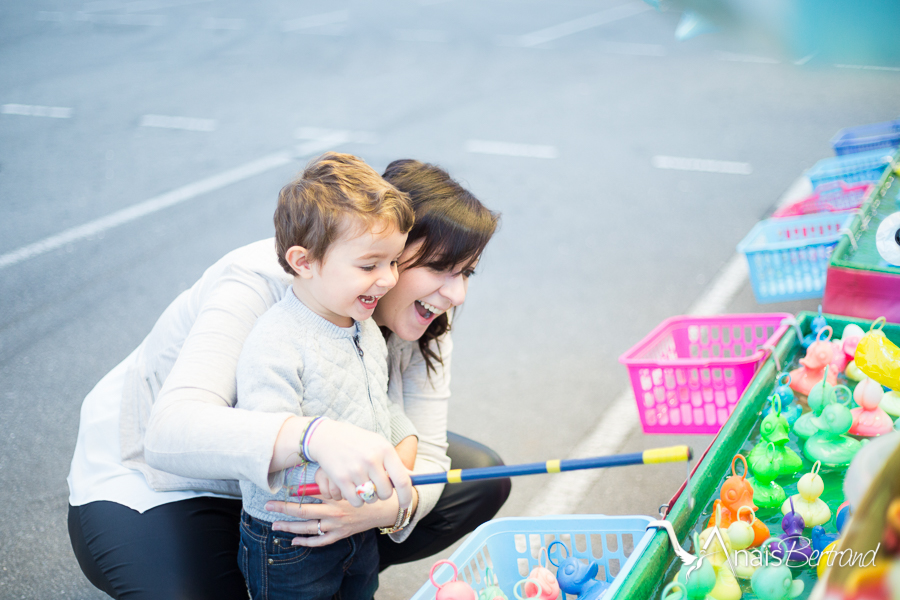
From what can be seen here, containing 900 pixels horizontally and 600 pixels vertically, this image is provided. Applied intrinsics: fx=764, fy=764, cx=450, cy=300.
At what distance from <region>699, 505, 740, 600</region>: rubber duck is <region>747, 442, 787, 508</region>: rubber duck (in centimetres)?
24

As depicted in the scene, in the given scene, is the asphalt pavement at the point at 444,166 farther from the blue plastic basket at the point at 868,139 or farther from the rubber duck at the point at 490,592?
the rubber duck at the point at 490,592

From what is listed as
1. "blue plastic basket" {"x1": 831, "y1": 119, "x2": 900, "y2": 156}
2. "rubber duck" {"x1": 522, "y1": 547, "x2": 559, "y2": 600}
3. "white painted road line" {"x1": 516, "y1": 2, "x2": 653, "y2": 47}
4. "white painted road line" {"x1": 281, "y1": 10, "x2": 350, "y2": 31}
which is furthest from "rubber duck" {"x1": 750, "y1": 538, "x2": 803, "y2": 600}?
"white painted road line" {"x1": 281, "y1": 10, "x2": 350, "y2": 31}

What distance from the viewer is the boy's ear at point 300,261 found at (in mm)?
1468

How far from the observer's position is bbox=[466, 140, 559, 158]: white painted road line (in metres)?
5.85

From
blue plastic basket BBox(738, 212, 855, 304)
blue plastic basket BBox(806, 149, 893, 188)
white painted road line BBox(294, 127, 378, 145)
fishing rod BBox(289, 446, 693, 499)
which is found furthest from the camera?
white painted road line BBox(294, 127, 378, 145)

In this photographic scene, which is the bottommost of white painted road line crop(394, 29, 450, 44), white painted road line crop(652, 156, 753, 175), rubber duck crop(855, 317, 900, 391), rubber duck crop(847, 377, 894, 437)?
white painted road line crop(652, 156, 753, 175)

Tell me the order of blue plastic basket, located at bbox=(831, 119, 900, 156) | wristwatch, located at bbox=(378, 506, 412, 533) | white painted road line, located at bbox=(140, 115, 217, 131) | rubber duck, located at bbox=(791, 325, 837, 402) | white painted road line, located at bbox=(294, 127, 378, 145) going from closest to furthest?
wristwatch, located at bbox=(378, 506, 412, 533) → rubber duck, located at bbox=(791, 325, 837, 402) → blue plastic basket, located at bbox=(831, 119, 900, 156) → white painted road line, located at bbox=(294, 127, 378, 145) → white painted road line, located at bbox=(140, 115, 217, 131)

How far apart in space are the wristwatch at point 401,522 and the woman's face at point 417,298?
0.39 m

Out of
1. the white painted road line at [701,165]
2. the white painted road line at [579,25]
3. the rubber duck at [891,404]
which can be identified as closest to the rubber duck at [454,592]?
the rubber duck at [891,404]

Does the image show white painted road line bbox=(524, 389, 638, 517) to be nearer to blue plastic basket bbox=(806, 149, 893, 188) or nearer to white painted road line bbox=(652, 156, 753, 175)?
blue plastic basket bbox=(806, 149, 893, 188)

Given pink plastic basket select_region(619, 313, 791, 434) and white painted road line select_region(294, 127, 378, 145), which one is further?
white painted road line select_region(294, 127, 378, 145)

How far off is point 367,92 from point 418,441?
5828 mm

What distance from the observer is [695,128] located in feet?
20.4

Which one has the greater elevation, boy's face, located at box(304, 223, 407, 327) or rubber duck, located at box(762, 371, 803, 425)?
boy's face, located at box(304, 223, 407, 327)
